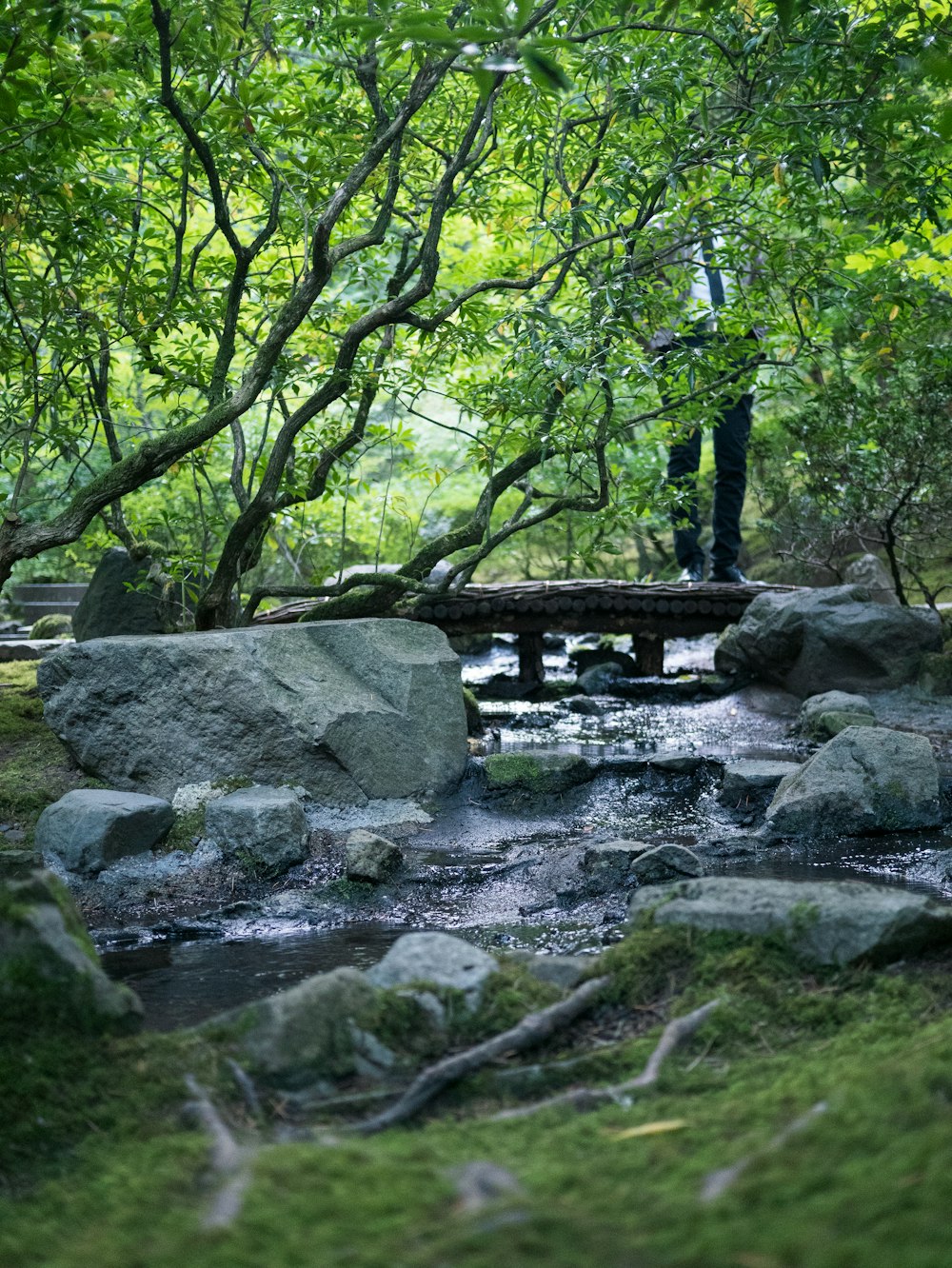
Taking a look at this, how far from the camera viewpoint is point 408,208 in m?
8.60

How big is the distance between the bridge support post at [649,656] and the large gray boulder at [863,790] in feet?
20.6

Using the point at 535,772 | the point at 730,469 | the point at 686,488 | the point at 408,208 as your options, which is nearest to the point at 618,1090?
the point at 535,772

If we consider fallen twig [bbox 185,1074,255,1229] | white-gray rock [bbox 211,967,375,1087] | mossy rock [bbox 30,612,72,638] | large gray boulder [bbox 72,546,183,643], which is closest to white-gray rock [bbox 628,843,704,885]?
white-gray rock [bbox 211,967,375,1087]

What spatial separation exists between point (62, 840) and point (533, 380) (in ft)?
12.4

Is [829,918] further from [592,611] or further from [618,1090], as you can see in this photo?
[592,611]

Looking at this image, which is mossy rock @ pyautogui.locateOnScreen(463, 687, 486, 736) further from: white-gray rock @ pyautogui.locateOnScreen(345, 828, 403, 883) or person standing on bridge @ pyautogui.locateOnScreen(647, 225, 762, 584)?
white-gray rock @ pyautogui.locateOnScreen(345, 828, 403, 883)

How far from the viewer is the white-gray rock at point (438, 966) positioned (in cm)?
265

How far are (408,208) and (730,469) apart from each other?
5.05m

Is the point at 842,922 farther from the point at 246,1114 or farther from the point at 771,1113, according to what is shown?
the point at 246,1114

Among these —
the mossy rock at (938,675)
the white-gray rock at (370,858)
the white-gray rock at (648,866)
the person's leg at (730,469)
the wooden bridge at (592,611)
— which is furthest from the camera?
the person's leg at (730,469)

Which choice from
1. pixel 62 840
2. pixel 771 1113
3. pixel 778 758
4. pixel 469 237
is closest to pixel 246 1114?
pixel 771 1113

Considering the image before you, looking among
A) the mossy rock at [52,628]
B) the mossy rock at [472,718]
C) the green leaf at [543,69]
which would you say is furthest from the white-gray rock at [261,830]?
the mossy rock at [52,628]

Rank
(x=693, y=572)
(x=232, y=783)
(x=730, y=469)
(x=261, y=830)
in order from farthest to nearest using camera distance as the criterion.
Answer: (x=693, y=572) → (x=730, y=469) → (x=232, y=783) → (x=261, y=830)

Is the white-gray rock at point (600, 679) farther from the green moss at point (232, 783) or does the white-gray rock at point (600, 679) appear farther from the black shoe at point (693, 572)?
the green moss at point (232, 783)
